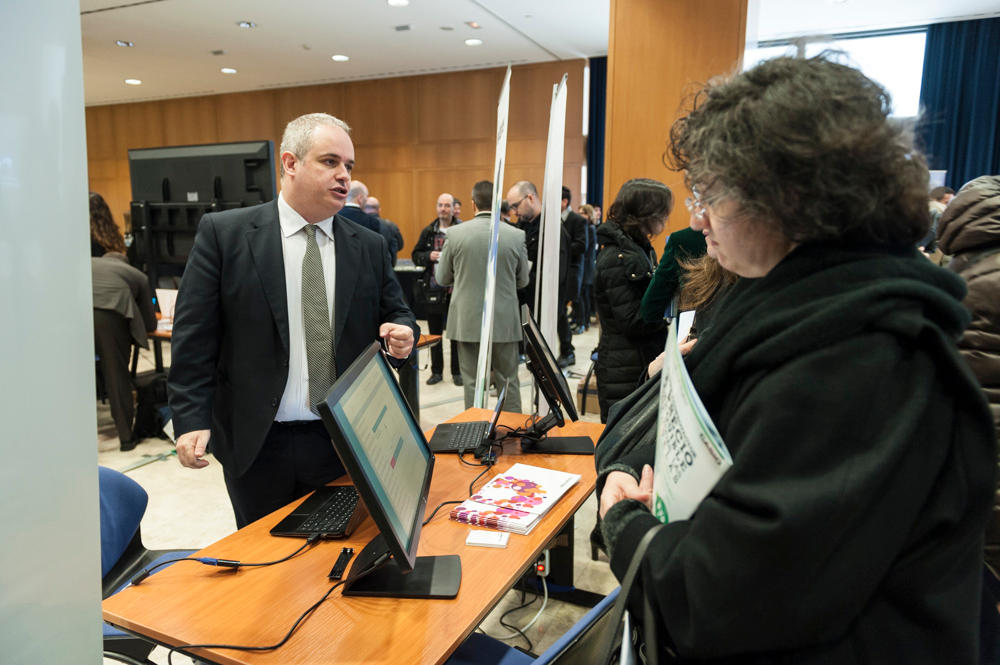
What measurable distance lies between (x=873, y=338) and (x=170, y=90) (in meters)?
12.2

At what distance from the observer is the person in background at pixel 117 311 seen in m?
3.78

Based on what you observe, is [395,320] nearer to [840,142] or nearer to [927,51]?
[840,142]

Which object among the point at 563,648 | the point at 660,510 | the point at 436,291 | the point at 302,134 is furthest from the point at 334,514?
the point at 436,291

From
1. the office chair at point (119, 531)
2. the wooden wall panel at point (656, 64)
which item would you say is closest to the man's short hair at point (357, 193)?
the wooden wall panel at point (656, 64)

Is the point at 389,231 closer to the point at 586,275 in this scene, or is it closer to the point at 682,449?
the point at 586,275

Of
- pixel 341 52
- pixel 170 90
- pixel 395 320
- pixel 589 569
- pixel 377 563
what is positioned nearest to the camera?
pixel 377 563

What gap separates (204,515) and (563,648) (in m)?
2.71

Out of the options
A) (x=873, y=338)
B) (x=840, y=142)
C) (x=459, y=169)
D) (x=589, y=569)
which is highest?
(x=459, y=169)

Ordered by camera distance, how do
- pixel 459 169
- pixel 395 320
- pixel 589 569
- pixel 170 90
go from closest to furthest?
1. pixel 395 320
2. pixel 589 569
3. pixel 459 169
4. pixel 170 90

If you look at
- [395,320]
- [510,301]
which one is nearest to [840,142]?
[395,320]

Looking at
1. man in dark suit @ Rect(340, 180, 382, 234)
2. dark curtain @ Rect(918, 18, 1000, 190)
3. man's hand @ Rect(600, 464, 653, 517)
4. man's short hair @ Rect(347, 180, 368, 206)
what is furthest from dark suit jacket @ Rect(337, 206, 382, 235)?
dark curtain @ Rect(918, 18, 1000, 190)

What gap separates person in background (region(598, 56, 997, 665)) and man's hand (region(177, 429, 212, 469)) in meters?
1.28

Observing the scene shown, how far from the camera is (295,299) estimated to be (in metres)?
1.76

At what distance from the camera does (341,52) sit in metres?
8.25
